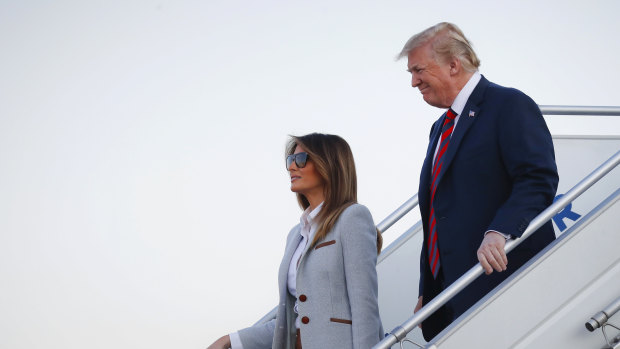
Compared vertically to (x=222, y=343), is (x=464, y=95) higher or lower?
higher

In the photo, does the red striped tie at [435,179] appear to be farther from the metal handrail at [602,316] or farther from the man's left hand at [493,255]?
the metal handrail at [602,316]

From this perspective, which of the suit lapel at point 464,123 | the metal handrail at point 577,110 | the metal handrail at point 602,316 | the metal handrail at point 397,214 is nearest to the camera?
the metal handrail at point 602,316

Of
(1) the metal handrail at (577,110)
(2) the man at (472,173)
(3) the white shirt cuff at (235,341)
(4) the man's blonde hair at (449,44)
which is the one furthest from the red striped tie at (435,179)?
(1) the metal handrail at (577,110)

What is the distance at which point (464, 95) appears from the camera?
2.71 metres

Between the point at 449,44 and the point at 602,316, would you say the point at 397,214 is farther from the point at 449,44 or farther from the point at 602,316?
the point at 602,316

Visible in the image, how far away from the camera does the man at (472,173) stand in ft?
7.64

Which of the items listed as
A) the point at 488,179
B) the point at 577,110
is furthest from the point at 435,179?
the point at 577,110

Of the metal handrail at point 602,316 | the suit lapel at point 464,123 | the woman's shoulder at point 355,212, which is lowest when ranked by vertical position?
the metal handrail at point 602,316

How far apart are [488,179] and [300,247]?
3.15ft

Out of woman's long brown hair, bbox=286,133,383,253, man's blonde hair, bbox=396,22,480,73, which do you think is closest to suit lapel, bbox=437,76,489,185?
man's blonde hair, bbox=396,22,480,73

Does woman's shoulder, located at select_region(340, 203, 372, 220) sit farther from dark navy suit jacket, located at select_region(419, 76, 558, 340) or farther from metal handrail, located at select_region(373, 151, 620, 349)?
metal handrail, located at select_region(373, 151, 620, 349)

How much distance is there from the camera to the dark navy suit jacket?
2.36 meters

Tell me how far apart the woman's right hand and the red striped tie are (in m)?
1.03

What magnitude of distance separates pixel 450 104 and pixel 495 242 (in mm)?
778
